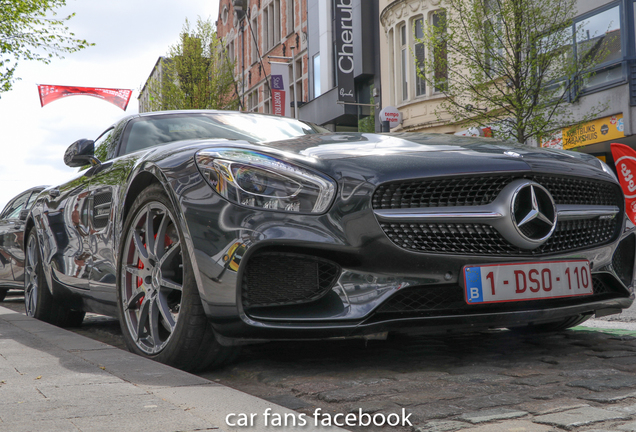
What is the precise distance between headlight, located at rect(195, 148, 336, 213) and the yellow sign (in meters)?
12.9

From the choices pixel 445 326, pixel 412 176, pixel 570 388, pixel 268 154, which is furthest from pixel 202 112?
pixel 570 388

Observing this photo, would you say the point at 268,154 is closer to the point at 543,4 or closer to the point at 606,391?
the point at 606,391

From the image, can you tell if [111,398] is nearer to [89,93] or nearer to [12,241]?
[12,241]

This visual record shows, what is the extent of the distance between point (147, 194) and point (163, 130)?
113 centimetres

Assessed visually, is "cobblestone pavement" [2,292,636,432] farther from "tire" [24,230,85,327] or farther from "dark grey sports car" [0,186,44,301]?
"dark grey sports car" [0,186,44,301]

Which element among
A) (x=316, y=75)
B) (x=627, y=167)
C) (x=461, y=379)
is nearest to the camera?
(x=461, y=379)

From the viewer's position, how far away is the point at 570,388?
2492mm

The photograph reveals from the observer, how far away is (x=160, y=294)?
3158 millimetres

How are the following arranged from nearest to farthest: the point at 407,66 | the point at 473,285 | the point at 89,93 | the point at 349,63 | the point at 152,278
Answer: the point at 473,285
the point at 152,278
the point at 407,66
the point at 349,63
the point at 89,93

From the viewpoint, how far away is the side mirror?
4.38 meters

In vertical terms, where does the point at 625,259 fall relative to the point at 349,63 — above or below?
below

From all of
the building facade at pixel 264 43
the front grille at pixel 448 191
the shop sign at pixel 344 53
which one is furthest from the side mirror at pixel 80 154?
the building facade at pixel 264 43

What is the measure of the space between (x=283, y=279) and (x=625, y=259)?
1784mm

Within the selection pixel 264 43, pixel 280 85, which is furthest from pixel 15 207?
pixel 264 43
